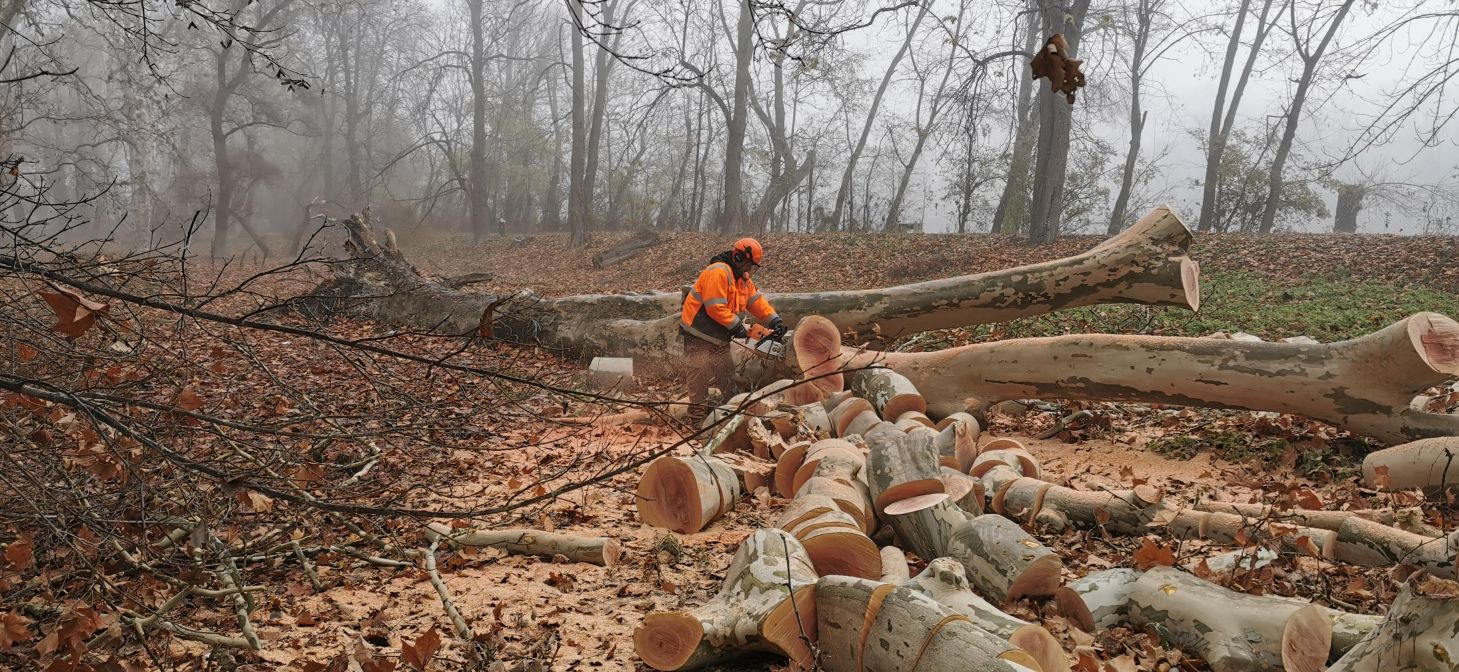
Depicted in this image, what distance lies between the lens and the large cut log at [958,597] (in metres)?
2.54

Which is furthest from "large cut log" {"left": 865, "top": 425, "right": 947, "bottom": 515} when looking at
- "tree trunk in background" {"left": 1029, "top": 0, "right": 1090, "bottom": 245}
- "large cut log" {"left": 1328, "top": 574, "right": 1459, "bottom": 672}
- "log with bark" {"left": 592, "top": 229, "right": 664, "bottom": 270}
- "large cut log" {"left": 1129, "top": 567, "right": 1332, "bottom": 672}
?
"log with bark" {"left": 592, "top": 229, "right": 664, "bottom": 270}

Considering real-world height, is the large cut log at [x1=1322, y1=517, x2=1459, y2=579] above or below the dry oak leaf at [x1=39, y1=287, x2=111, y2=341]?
below

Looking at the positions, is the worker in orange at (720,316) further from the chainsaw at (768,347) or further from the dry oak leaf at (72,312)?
the dry oak leaf at (72,312)

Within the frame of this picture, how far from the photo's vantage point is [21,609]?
2.94 meters

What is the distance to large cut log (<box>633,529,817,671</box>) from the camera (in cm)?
268

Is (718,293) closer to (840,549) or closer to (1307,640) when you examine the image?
(840,549)

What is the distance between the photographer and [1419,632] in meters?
2.12

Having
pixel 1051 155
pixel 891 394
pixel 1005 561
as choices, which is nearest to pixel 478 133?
pixel 1051 155

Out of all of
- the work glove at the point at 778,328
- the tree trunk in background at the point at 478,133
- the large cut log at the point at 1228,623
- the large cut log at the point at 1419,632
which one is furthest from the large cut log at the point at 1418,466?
the tree trunk in background at the point at 478,133

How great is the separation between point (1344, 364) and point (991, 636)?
4.52 m

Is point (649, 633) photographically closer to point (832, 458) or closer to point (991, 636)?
point (991, 636)

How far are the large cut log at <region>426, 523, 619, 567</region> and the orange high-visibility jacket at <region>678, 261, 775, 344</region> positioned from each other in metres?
3.87

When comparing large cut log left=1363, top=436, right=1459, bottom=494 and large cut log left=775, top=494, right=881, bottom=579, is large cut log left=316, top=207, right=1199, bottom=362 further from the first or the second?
large cut log left=1363, top=436, right=1459, bottom=494

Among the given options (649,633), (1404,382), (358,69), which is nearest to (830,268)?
(1404,382)
